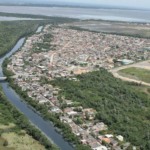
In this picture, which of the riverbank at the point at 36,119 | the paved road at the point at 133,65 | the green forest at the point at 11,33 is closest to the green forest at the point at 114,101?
the paved road at the point at 133,65

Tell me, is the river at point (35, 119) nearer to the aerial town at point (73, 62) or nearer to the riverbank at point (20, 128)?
the riverbank at point (20, 128)

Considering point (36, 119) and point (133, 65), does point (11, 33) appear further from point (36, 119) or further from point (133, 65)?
point (36, 119)

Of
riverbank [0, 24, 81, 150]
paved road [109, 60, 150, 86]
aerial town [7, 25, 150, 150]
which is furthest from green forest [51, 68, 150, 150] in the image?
riverbank [0, 24, 81, 150]

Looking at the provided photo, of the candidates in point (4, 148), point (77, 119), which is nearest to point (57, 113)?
point (77, 119)

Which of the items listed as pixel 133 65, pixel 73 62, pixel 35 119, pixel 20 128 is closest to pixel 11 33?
pixel 73 62

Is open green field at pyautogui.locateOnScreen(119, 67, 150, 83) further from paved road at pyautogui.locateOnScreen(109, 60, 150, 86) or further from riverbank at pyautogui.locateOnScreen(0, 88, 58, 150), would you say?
riverbank at pyautogui.locateOnScreen(0, 88, 58, 150)

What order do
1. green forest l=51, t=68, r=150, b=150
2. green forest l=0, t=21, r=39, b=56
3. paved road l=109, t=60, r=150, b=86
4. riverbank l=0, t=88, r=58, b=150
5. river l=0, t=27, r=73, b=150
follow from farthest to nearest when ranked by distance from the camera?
green forest l=0, t=21, r=39, b=56 → paved road l=109, t=60, r=150, b=86 → green forest l=51, t=68, r=150, b=150 → river l=0, t=27, r=73, b=150 → riverbank l=0, t=88, r=58, b=150
